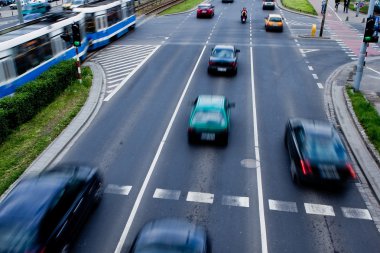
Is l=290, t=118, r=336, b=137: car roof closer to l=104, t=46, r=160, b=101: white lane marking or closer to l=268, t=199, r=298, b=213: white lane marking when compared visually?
l=268, t=199, r=298, b=213: white lane marking

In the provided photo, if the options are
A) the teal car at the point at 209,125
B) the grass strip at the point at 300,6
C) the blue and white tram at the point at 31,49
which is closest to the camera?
the teal car at the point at 209,125

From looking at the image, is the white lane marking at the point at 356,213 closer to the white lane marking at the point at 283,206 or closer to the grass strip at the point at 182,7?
the white lane marking at the point at 283,206

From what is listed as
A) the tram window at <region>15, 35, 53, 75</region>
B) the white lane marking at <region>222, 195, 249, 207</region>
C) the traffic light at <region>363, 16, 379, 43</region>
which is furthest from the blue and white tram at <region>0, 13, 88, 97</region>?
the traffic light at <region>363, 16, 379, 43</region>

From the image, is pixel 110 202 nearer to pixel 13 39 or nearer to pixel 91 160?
pixel 91 160

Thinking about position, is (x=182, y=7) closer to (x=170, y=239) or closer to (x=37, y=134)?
(x=37, y=134)

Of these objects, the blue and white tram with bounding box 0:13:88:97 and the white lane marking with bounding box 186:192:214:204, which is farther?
the blue and white tram with bounding box 0:13:88:97

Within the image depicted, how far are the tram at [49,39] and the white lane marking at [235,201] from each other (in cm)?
1227

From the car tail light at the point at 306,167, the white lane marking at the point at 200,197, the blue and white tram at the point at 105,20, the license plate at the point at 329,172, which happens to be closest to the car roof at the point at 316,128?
the car tail light at the point at 306,167

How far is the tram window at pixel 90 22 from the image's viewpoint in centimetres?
2862

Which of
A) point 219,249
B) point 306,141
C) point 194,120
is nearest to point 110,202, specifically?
point 219,249

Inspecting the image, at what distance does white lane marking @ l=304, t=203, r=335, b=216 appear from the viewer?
11.2 m

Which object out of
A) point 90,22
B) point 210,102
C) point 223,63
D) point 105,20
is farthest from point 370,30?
point 105,20

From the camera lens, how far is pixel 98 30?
29938 millimetres

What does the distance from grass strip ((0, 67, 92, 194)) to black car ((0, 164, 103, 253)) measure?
9.88 feet
